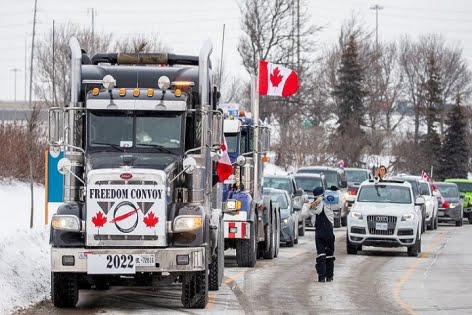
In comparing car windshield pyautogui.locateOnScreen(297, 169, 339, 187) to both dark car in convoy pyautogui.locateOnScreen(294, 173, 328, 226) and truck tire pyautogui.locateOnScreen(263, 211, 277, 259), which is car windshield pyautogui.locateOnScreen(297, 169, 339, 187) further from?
truck tire pyautogui.locateOnScreen(263, 211, 277, 259)

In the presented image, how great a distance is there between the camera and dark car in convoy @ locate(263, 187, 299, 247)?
31.4 metres

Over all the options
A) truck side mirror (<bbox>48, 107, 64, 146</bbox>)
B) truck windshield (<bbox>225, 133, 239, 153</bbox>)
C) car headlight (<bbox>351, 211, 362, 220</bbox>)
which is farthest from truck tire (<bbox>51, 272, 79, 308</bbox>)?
car headlight (<bbox>351, 211, 362, 220</bbox>)

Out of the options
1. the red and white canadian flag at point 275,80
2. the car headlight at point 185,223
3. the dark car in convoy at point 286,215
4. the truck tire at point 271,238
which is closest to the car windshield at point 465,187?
the red and white canadian flag at point 275,80

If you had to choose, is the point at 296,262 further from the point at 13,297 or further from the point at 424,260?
the point at 13,297

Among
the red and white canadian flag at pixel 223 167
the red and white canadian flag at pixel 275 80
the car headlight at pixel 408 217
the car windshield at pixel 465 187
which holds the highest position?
the red and white canadian flag at pixel 275 80

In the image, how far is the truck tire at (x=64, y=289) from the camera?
16.5 meters

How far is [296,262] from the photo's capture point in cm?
2662

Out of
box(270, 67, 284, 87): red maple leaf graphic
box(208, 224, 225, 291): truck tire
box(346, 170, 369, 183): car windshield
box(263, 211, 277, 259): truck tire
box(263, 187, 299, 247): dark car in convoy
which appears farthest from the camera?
box(346, 170, 369, 183): car windshield

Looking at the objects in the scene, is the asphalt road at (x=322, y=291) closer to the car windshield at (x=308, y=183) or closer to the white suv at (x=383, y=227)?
the white suv at (x=383, y=227)

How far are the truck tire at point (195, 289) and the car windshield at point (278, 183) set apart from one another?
18449 mm

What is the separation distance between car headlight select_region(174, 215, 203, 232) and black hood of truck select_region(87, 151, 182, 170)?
828 mm

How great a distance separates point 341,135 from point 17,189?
4858 centimetres

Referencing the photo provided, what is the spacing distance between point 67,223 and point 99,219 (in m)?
0.44

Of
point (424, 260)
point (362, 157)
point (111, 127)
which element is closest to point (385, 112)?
point (362, 157)
